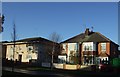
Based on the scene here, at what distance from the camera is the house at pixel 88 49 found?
6994 centimetres

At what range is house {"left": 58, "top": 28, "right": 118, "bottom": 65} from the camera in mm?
69938

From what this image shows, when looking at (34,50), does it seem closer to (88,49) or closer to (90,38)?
(88,49)

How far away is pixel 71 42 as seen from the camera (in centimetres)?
7469

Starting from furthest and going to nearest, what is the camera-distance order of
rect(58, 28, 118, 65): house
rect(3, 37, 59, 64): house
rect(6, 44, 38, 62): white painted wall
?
rect(6, 44, 38, 62): white painted wall < rect(3, 37, 59, 64): house < rect(58, 28, 118, 65): house

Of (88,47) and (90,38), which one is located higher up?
(90,38)

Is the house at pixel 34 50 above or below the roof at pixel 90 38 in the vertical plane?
below

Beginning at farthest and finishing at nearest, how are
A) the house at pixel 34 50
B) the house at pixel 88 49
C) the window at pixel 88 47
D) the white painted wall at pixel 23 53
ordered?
the white painted wall at pixel 23 53 < the house at pixel 34 50 < the window at pixel 88 47 < the house at pixel 88 49

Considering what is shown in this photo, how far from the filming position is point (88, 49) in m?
71.9

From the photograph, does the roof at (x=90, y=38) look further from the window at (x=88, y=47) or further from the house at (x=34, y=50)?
the house at (x=34, y=50)

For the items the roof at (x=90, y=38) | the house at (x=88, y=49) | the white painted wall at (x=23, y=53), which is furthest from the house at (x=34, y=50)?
the roof at (x=90, y=38)

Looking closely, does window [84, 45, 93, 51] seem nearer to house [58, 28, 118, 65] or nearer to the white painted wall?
house [58, 28, 118, 65]

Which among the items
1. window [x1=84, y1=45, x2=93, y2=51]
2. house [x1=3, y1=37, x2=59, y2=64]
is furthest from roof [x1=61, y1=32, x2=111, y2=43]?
house [x1=3, y1=37, x2=59, y2=64]

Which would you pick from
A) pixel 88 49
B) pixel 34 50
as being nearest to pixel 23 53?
pixel 34 50

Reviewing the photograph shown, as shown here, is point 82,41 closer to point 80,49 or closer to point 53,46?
point 80,49
